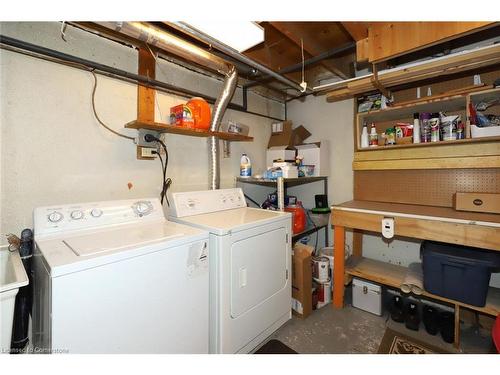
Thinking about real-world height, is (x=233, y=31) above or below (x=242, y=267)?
above

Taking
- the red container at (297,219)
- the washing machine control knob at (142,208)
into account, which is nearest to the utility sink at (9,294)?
the washing machine control knob at (142,208)

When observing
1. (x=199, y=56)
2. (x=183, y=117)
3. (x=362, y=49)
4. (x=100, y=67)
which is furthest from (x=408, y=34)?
(x=100, y=67)

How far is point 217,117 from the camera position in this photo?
6.61 ft

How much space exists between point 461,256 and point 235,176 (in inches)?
76.6

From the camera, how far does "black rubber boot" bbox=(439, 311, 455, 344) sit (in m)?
1.68

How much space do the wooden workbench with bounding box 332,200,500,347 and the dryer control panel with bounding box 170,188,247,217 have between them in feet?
2.98

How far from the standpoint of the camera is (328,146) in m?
2.67

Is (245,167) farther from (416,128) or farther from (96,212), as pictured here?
(416,128)

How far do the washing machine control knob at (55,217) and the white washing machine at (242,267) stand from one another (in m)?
0.65

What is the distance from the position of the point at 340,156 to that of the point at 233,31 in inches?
72.2

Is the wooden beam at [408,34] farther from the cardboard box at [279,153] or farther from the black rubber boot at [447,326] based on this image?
the black rubber boot at [447,326]

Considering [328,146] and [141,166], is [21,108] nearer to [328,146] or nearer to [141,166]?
[141,166]

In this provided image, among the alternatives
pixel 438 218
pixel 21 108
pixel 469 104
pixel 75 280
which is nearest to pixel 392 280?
pixel 438 218
